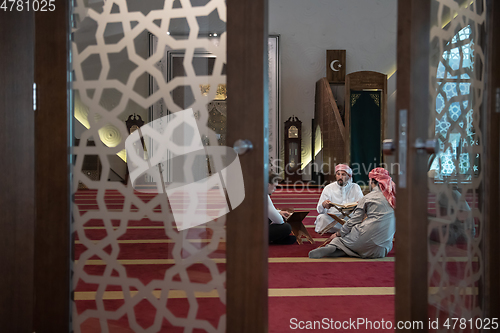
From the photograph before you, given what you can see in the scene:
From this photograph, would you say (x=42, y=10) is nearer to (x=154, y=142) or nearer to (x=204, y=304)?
(x=154, y=142)

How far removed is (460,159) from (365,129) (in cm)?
684

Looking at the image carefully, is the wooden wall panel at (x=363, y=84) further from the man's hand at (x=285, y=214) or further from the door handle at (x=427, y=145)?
the door handle at (x=427, y=145)

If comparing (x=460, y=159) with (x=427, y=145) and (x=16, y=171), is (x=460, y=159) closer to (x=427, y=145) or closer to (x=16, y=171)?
(x=427, y=145)

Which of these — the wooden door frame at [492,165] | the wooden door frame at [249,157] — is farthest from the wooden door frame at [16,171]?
the wooden door frame at [492,165]

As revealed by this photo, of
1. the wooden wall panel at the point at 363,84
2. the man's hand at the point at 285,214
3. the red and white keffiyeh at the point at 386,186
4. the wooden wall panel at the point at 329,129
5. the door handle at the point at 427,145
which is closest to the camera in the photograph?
the door handle at the point at 427,145

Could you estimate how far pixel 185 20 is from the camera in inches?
55.4

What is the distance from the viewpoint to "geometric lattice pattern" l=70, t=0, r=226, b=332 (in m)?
1.39

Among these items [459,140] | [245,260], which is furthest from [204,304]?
[459,140]

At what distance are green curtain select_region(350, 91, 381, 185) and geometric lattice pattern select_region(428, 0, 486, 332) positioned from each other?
663 cm

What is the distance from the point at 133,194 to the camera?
1.45 metres

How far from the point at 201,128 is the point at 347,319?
1.23 metres

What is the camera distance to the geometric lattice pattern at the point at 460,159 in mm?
1471

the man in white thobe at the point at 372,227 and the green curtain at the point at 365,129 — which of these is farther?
the green curtain at the point at 365,129

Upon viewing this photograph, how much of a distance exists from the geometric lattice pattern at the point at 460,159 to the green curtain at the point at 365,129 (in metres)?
6.63
